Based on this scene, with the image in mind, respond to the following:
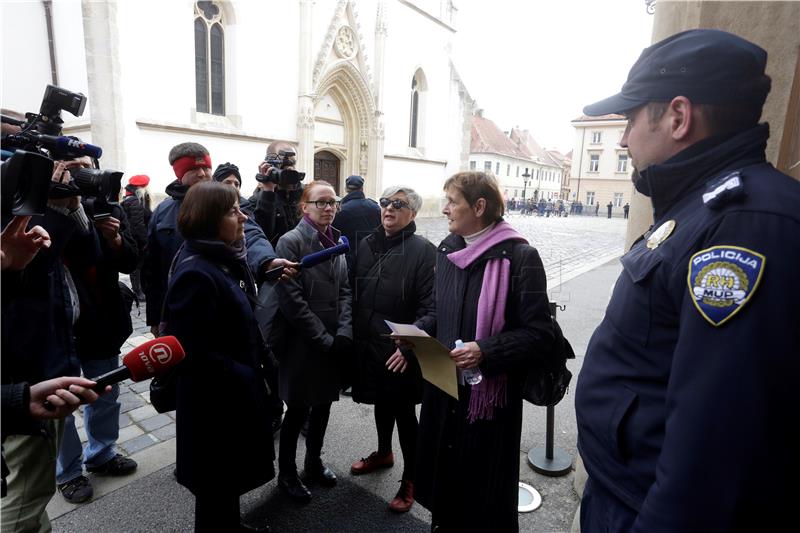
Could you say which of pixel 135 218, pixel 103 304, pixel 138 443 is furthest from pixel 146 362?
pixel 135 218

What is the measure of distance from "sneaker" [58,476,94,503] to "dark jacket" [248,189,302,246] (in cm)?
200

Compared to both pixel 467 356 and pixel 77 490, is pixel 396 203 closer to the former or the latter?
pixel 467 356

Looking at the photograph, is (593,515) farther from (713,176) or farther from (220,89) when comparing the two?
(220,89)

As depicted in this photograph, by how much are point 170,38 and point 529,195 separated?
176 ft

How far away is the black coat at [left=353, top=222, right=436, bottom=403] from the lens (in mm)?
2848

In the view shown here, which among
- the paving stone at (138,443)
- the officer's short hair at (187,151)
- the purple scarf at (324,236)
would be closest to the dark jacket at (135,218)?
the officer's short hair at (187,151)

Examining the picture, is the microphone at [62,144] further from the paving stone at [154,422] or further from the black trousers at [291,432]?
the paving stone at [154,422]

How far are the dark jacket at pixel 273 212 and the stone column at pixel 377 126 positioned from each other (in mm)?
15585

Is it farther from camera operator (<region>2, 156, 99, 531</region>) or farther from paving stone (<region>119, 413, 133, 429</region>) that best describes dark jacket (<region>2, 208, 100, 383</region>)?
paving stone (<region>119, 413, 133, 429</region>)

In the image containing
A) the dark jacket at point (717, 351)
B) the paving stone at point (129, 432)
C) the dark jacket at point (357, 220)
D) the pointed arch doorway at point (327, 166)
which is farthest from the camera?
the pointed arch doorway at point (327, 166)

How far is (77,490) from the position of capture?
8.89 ft

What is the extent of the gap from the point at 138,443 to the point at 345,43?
1799cm

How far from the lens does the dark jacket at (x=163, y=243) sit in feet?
10.5

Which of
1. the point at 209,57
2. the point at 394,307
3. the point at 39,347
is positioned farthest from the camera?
the point at 209,57
